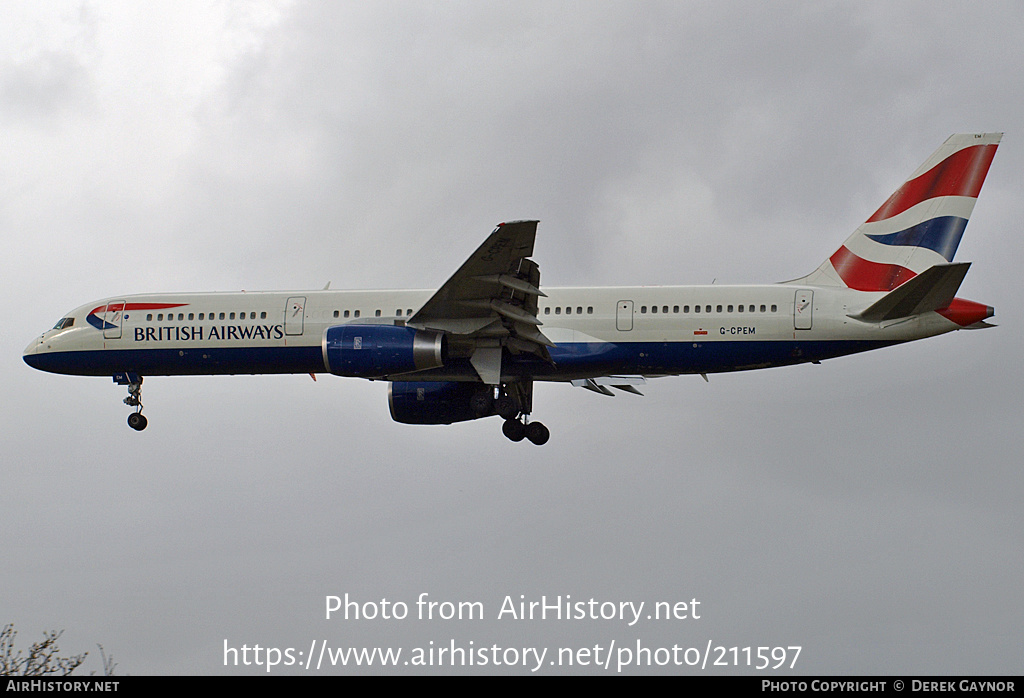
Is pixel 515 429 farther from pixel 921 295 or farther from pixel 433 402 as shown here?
pixel 921 295

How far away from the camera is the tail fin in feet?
107

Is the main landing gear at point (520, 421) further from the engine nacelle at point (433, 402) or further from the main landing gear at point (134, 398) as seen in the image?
the main landing gear at point (134, 398)

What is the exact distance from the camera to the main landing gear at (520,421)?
1378 inches

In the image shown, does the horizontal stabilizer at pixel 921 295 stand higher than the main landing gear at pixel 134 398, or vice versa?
the horizontal stabilizer at pixel 921 295

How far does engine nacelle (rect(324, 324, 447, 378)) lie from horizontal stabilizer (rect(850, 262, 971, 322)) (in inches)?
426

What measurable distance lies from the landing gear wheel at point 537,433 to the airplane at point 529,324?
42 millimetres

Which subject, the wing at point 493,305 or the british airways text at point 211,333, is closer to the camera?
the wing at point 493,305

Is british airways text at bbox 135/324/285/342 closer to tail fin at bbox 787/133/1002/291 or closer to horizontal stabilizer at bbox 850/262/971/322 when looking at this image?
tail fin at bbox 787/133/1002/291

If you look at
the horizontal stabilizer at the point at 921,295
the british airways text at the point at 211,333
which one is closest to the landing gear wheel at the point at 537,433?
the british airways text at the point at 211,333

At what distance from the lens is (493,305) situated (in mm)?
29906

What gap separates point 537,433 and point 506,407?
159 cm

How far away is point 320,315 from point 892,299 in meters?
15.3

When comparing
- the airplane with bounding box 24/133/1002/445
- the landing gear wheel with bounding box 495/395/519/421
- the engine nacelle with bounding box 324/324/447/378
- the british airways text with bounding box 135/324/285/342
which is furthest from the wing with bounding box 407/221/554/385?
the british airways text with bounding box 135/324/285/342

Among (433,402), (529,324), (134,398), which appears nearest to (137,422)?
(134,398)
